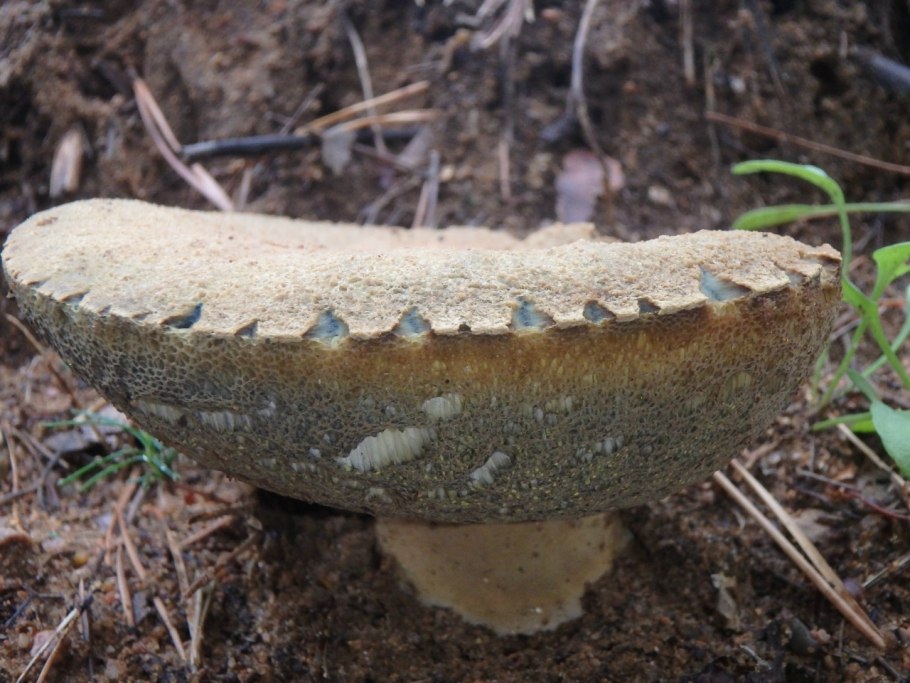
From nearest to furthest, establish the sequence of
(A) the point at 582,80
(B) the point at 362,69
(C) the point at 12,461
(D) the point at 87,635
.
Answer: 1. (D) the point at 87,635
2. (C) the point at 12,461
3. (A) the point at 582,80
4. (B) the point at 362,69

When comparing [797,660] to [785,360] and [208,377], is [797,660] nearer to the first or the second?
[785,360]

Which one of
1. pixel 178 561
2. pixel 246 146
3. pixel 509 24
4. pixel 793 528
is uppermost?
pixel 509 24

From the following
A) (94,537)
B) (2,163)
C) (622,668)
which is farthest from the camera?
(2,163)

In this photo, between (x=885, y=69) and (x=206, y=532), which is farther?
(x=885, y=69)

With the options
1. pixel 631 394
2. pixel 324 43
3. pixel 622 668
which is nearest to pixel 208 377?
pixel 631 394

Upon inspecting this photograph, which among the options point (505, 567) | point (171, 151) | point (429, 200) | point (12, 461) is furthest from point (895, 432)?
point (171, 151)

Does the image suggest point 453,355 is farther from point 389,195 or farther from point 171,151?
point 171,151
